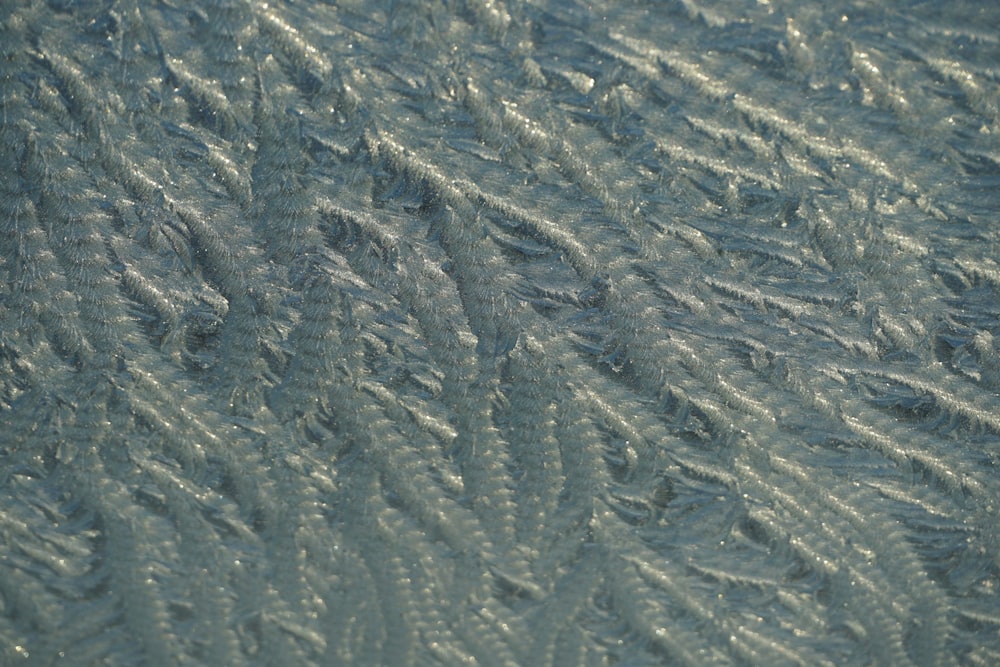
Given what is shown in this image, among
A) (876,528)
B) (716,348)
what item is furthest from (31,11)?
(876,528)

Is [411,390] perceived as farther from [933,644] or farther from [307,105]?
[933,644]

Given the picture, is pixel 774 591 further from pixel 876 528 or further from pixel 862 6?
pixel 862 6

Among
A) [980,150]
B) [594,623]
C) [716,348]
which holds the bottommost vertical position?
[594,623]

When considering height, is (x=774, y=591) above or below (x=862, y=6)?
below

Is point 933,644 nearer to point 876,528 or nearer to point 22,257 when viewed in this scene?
point 876,528

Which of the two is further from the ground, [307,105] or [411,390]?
[307,105]

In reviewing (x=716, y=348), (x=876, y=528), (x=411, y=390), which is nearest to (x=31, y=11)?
(x=411, y=390)
